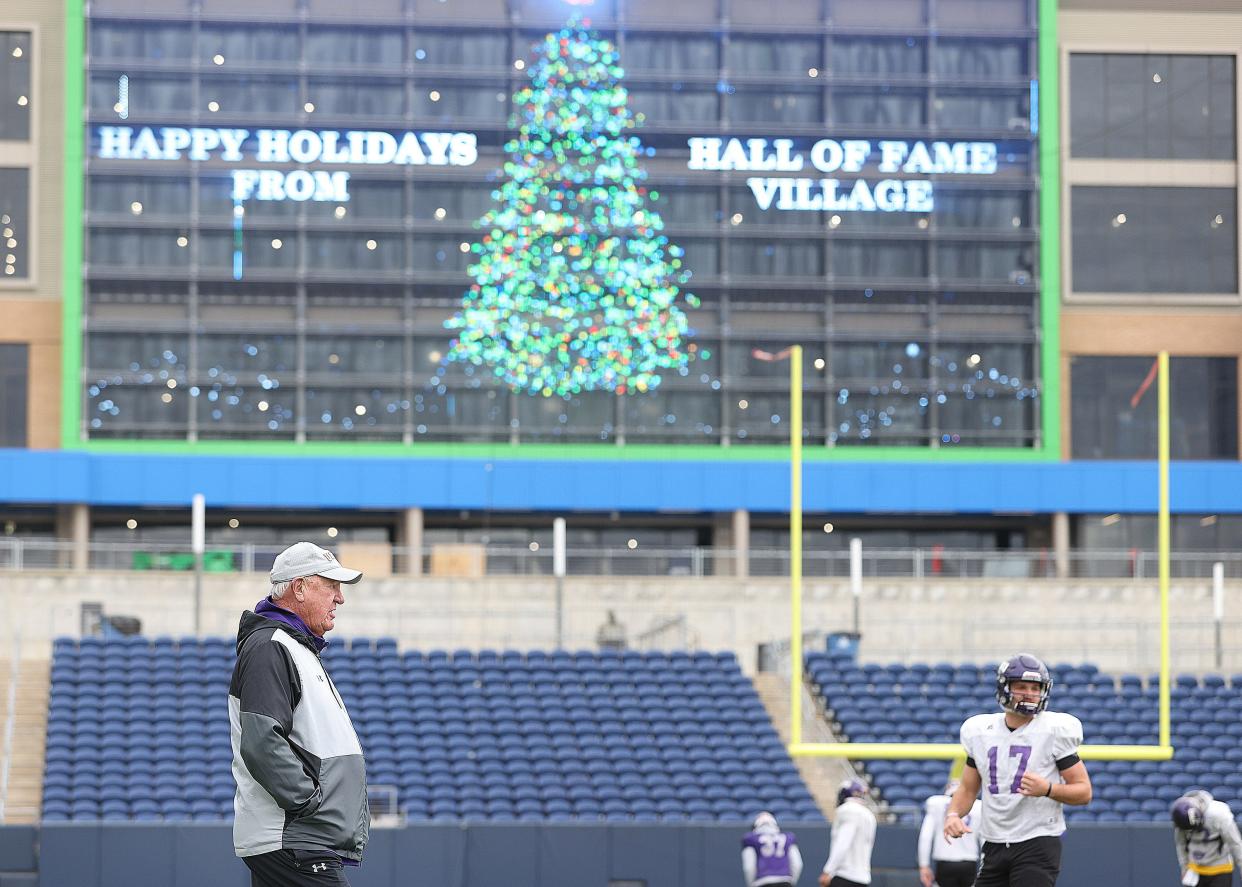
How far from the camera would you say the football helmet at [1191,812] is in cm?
1174

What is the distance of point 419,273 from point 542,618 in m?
6.75

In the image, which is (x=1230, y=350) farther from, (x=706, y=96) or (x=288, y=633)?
(x=288, y=633)

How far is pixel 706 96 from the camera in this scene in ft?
119

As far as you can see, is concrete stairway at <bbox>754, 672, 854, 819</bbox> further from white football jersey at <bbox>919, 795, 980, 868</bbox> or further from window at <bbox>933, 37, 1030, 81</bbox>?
window at <bbox>933, 37, 1030, 81</bbox>

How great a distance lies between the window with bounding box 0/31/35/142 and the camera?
122ft

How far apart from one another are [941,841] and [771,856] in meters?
1.29

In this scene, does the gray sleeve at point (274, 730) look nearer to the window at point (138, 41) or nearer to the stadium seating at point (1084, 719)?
the stadium seating at point (1084, 719)

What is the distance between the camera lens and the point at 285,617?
6.19 meters

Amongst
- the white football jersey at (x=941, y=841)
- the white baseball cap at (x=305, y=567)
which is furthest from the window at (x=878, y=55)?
the white baseball cap at (x=305, y=567)

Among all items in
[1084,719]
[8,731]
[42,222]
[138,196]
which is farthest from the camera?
[42,222]

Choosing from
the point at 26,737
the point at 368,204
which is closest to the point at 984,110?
the point at 368,204

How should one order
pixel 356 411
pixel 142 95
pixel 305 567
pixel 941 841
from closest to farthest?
pixel 305 567
pixel 941 841
pixel 142 95
pixel 356 411

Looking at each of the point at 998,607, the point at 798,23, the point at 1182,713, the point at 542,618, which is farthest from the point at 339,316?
the point at 1182,713

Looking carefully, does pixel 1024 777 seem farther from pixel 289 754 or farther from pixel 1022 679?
pixel 289 754
